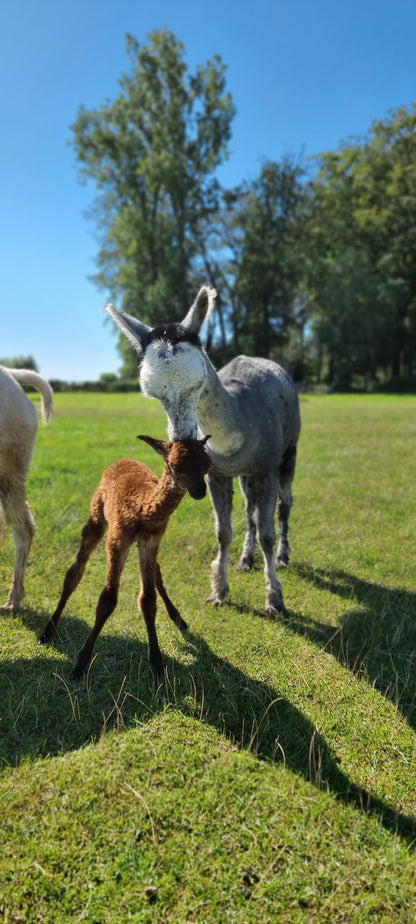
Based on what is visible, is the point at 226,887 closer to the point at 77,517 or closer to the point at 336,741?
the point at 336,741

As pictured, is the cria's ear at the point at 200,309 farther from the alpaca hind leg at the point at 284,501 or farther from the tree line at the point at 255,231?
the tree line at the point at 255,231

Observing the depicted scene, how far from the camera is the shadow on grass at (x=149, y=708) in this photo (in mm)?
2615

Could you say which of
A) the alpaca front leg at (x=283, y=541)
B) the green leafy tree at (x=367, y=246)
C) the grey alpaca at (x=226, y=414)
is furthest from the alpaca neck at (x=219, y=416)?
the green leafy tree at (x=367, y=246)

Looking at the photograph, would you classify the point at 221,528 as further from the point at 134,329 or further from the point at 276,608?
the point at 134,329

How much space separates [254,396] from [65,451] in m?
8.44

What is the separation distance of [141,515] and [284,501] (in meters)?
3.19

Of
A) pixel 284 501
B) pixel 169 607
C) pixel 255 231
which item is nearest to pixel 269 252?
pixel 255 231

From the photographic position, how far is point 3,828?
7.26 feet

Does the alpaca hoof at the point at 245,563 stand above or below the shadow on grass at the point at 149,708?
above

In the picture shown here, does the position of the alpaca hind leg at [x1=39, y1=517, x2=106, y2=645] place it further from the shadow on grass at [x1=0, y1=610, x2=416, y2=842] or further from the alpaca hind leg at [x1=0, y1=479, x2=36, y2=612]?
the alpaca hind leg at [x1=0, y1=479, x2=36, y2=612]

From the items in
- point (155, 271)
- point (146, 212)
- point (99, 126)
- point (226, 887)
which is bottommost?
point (226, 887)

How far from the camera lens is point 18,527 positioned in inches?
167

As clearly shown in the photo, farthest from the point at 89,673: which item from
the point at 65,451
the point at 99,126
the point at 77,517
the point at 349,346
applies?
the point at 349,346

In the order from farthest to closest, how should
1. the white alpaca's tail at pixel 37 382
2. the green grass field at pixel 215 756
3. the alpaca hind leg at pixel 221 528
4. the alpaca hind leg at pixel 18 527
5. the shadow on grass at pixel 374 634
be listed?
the white alpaca's tail at pixel 37 382, the alpaca hind leg at pixel 221 528, the alpaca hind leg at pixel 18 527, the shadow on grass at pixel 374 634, the green grass field at pixel 215 756
